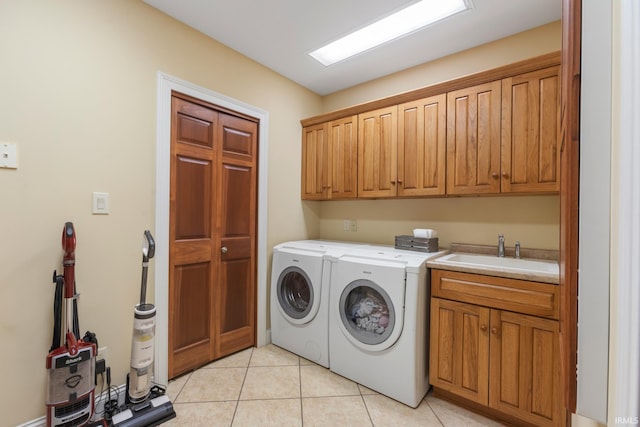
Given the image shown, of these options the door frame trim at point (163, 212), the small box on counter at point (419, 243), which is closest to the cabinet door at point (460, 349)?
the small box on counter at point (419, 243)

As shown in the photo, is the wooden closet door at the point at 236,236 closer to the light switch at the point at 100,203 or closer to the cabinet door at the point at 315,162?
the cabinet door at the point at 315,162

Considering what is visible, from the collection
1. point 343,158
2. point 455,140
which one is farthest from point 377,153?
point 455,140

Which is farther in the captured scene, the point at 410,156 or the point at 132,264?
the point at 410,156

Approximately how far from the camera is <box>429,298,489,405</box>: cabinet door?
66.6 inches

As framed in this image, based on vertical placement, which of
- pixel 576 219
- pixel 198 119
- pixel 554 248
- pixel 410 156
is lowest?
pixel 554 248

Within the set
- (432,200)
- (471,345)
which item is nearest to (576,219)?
(471,345)

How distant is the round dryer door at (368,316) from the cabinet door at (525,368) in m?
0.57

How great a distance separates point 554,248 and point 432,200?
92 cm

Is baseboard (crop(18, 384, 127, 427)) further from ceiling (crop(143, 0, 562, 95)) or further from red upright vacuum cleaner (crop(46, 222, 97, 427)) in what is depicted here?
ceiling (crop(143, 0, 562, 95))

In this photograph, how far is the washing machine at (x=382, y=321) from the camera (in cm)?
179

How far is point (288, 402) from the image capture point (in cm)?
183

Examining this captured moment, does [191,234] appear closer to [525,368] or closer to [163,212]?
[163,212]

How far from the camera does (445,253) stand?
2.25 metres

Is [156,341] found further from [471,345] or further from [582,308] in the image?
[582,308]
